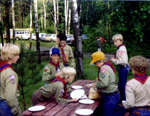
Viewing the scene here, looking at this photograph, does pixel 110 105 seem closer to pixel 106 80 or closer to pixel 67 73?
pixel 106 80

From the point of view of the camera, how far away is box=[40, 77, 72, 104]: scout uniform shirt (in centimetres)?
344

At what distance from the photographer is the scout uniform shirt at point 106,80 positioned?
3.64m

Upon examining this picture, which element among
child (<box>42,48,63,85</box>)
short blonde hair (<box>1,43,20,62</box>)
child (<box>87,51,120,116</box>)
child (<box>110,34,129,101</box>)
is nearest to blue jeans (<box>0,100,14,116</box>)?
short blonde hair (<box>1,43,20,62</box>)

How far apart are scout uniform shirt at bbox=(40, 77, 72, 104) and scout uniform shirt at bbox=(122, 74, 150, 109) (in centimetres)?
109

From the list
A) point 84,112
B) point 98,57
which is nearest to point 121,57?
point 98,57

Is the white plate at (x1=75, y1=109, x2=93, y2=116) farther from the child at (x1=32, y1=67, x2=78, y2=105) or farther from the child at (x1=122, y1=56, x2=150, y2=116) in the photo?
the child at (x1=122, y1=56, x2=150, y2=116)

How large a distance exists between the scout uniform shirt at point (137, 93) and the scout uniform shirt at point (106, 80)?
2.47 ft

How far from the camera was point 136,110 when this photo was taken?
2.97 metres

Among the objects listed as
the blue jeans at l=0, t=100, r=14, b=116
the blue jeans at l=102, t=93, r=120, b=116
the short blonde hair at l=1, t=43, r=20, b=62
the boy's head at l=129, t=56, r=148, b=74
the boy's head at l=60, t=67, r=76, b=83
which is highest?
the short blonde hair at l=1, t=43, r=20, b=62

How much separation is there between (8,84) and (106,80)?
67.9 inches

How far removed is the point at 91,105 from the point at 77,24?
5.13 m

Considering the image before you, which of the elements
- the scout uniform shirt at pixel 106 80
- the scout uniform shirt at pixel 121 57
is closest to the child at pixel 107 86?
the scout uniform shirt at pixel 106 80

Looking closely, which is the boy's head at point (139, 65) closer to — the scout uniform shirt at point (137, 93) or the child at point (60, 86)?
the scout uniform shirt at point (137, 93)

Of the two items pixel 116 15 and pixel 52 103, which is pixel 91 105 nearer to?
pixel 52 103
